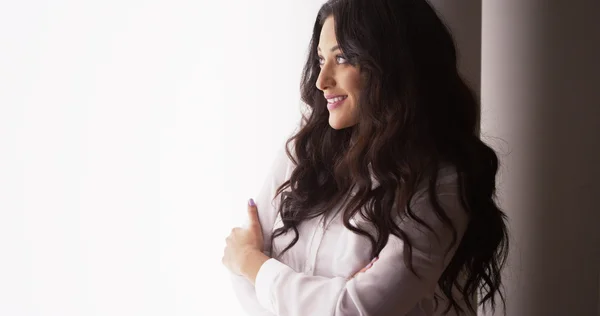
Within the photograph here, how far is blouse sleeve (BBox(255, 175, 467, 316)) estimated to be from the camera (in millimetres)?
1338

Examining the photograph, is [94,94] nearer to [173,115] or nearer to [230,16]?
[173,115]

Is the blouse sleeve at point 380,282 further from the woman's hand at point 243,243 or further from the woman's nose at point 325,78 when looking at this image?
the woman's nose at point 325,78

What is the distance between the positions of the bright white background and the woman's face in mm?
676

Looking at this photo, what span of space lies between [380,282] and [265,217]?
394 millimetres

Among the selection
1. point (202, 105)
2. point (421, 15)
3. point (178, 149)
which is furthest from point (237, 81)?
point (421, 15)

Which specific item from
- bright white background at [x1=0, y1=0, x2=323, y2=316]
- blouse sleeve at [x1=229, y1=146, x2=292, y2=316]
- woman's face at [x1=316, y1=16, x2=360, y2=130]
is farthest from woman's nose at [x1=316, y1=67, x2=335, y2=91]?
bright white background at [x1=0, y1=0, x2=323, y2=316]

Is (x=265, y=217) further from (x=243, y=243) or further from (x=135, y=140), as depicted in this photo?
(x=135, y=140)

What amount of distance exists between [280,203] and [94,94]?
710 mm

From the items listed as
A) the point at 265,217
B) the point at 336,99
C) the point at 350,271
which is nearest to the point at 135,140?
the point at 265,217

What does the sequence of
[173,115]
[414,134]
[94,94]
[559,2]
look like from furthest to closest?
[559,2], [173,115], [94,94], [414,134]

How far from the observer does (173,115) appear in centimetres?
205

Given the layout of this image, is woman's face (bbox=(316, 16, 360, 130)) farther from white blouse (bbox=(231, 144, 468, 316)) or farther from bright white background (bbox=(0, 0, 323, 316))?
bright white background (bbox=(0, 0, 323, 316))

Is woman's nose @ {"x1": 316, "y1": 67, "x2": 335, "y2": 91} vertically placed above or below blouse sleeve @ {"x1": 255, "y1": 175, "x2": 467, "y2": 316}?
above

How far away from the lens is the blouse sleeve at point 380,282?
4.39 ft
